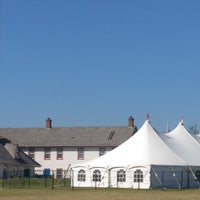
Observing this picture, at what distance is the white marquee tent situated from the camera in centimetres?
4391

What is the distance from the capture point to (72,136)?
76.2m

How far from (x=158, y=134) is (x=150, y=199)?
18406mm

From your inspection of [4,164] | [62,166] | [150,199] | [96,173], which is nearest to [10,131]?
[62,166]

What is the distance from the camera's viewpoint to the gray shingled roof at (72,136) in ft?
243

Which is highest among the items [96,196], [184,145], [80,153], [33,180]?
[80,153]

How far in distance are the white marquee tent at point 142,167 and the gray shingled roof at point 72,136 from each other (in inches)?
1027

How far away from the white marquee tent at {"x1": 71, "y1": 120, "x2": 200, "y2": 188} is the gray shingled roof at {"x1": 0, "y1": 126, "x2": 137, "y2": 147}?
85.5 ft

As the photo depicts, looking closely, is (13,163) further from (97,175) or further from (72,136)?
(97,175)

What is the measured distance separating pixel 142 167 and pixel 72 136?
33412 millimetres

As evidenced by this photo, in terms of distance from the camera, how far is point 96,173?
151 ft

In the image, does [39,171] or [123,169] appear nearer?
[123,169]

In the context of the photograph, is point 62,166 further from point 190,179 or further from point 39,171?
point 190,179

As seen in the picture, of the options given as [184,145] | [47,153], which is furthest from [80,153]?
[184,145]

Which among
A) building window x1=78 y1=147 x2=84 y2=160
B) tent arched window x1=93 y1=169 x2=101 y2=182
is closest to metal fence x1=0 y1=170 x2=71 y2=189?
tent arched window x1=93 y1=169 x2=101 y2=182
